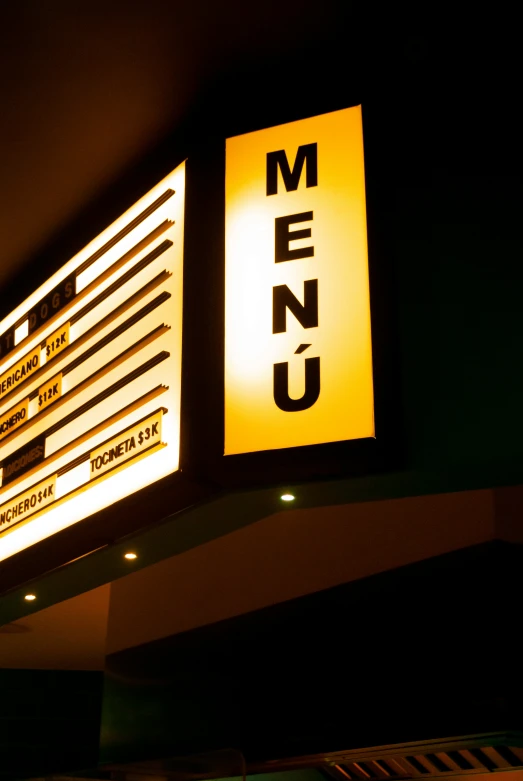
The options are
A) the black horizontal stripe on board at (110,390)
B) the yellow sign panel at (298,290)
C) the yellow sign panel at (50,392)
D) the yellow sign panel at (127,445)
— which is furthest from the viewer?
the yellow sign panel at (50,392)

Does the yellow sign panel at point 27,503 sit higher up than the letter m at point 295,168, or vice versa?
the letter m at point 295,168

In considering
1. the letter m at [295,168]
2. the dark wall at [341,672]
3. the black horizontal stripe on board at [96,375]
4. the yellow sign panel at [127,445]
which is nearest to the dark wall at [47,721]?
the dark wall at [341,672]

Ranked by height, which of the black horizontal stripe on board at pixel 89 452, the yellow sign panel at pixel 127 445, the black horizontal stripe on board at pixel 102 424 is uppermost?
the black horizontal stripe on board at pixel 102 424

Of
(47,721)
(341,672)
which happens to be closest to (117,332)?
(341,672)

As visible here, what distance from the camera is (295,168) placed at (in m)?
2.48

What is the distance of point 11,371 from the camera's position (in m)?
3.35

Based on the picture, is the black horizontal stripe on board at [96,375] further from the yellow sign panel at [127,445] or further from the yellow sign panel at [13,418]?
the yellow sign panel at [127,445]

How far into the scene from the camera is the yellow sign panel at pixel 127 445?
244 centimetres

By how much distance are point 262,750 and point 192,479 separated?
2.24m

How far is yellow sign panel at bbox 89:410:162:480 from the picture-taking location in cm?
244

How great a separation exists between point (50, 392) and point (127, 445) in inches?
24.0

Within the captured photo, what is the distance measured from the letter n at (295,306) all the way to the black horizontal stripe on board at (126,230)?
590 mm

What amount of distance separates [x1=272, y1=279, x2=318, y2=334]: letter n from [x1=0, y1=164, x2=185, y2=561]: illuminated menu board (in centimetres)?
29

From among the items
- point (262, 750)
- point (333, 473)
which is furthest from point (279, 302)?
point (262, 750)
